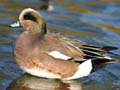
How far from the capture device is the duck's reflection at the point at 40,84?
7645 mm

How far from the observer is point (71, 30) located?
10.5m

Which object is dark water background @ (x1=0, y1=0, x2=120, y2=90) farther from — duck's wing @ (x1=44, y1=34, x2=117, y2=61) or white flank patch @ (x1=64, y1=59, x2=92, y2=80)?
duck's wing @ (x1=44, y1=34, x2=117, y2=61)

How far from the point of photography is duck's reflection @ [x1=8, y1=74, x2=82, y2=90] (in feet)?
25.1

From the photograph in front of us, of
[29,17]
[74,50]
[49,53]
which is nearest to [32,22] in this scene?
[29,17]

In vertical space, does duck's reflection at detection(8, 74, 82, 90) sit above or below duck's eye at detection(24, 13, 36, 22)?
below

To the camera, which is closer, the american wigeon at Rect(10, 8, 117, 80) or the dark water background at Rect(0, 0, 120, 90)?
the american wigeon at Rect(10, 8, 117, 80)

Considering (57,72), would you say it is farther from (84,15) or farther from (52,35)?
(84,15)

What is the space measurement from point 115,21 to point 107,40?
1.41 metres

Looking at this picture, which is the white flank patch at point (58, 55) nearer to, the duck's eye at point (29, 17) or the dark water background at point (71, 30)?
the dark water background at point (71, 30)

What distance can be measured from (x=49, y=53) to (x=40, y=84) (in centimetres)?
45

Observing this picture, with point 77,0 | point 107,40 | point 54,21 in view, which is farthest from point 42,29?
point 77,0

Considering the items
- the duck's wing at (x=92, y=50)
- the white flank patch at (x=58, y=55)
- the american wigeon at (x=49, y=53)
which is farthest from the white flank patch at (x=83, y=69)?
the white flank patch at (x=58, y=55)

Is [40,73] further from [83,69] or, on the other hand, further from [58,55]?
[83,69]

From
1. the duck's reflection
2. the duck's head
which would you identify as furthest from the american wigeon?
the duck's reflection
